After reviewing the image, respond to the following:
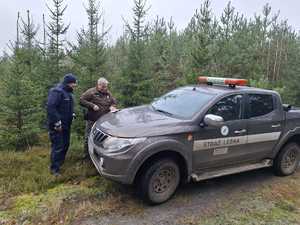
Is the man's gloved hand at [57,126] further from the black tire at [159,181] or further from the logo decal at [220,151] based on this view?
the logo decal at [220,151]

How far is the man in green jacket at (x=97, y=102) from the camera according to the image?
5.64m

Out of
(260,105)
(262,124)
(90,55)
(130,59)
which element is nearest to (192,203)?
(262,124)

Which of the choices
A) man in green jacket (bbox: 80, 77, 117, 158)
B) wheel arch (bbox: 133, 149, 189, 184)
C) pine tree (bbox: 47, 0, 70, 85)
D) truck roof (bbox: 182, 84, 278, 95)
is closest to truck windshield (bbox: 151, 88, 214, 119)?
truck roof (bbox: 182, 84, 278, 95)

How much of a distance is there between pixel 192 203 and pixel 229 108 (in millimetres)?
1791

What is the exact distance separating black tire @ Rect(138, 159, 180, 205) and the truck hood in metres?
0.50

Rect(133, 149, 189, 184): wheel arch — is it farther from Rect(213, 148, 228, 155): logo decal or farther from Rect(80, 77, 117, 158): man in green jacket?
Rect(80, 77, 117, 158): man in green jacket

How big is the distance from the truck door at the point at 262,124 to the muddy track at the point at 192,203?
1.90 ft

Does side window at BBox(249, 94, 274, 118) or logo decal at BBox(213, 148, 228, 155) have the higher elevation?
side window at BBox(249, 94, 274, 118)

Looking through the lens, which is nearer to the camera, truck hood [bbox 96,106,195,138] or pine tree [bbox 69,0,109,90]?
truck hood [bbox 96,106,195,138]

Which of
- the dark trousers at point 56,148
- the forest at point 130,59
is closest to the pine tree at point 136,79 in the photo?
the forest at point 130,59

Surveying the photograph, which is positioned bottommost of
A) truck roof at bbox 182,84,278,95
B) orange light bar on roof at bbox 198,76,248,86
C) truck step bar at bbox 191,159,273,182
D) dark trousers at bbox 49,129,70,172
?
truck step bar at bbox 191,159,273,182

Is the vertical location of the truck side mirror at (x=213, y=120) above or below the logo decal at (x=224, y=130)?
above

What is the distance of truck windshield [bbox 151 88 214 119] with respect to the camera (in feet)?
15.5

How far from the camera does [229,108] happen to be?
494cm
